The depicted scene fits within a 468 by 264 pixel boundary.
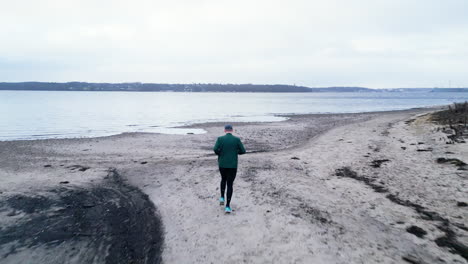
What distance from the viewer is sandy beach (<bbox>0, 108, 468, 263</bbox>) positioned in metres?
5.94

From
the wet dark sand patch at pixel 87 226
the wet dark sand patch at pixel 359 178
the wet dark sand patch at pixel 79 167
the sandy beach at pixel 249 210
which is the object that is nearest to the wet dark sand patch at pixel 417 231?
the sandy beach at pixel 249 210

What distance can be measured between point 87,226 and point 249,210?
4262 mm

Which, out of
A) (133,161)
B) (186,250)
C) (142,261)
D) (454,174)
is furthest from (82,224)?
(454,174)

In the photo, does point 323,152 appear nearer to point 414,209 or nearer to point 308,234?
point 414,209

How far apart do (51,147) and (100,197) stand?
13268 mm

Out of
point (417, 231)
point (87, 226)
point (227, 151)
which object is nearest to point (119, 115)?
point (87, 226)

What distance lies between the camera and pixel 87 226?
305 inches

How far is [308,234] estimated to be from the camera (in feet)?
20.8

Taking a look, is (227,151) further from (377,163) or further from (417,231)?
(377,163)

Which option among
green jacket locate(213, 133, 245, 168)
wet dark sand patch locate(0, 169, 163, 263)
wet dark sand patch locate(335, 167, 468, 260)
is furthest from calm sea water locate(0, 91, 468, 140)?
wet dark sand patch locate(335, 167, 468, 260)

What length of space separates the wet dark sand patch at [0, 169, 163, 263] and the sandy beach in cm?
3

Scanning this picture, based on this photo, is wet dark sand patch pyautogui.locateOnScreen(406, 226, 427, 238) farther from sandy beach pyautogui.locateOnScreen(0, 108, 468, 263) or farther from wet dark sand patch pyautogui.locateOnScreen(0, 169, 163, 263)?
wet dark sand patch pyautogui.locateOnScreen(0, 169, 163, 263)

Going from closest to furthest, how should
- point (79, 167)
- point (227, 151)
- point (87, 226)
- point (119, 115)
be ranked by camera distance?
point (227, 151)
point (87, 226)
point (79, 167)
point (119, 115)

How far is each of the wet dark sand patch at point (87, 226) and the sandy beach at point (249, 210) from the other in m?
0.03
